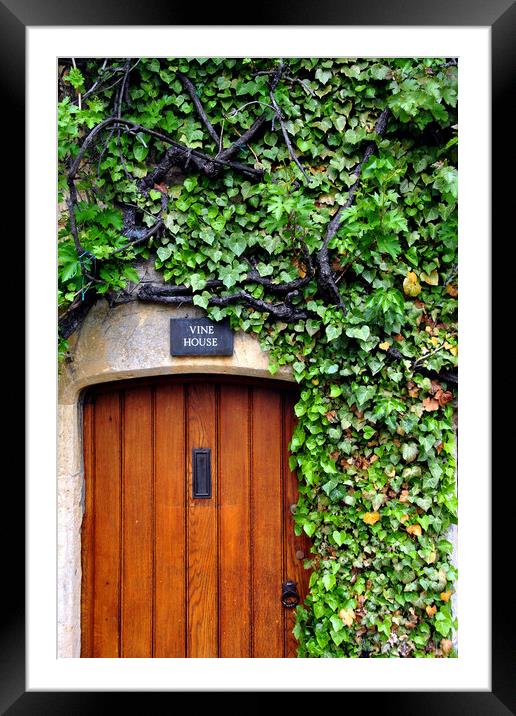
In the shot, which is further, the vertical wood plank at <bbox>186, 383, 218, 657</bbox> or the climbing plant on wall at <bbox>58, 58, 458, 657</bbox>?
the vertical wood plank at <bbox>186, 383, 218, 657</bbox>

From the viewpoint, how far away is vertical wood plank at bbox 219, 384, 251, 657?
7.50 feet

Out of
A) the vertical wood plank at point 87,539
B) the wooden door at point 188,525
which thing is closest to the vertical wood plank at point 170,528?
the wooden door at point 188,525

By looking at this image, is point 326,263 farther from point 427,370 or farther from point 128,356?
point 128,356

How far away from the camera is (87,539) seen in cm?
230

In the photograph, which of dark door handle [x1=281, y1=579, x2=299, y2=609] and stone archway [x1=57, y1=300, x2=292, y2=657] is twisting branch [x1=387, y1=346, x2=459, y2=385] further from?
dark door handle [x1=281, y1=579, x2=299, y2=609]

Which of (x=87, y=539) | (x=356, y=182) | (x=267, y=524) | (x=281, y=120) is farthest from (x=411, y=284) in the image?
(x=87, y=539)

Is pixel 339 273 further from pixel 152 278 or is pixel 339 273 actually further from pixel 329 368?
pixel 152 278

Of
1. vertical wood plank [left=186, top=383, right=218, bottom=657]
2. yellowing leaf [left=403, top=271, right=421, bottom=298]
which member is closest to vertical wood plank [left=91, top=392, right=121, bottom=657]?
vertical wood plank [left=186, top=383, right=218, bottom=657]

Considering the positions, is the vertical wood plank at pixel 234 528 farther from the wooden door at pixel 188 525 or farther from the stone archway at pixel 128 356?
the stone archway at pixel 128 356

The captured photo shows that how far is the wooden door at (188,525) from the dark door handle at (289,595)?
0.03m

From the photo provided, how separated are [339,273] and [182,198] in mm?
815

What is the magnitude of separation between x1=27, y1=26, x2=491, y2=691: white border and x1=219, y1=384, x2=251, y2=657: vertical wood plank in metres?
0.71

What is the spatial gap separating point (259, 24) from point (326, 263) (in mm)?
980
